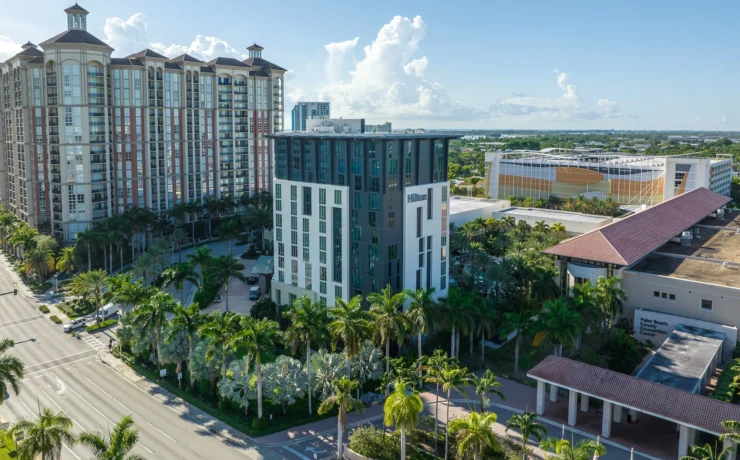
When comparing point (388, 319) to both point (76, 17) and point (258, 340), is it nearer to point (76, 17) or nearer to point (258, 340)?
point (258, 340)

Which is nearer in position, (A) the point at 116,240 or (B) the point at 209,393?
(B) the point at 209,393

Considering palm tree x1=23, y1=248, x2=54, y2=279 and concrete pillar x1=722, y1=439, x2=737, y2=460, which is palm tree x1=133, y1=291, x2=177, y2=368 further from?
concrete pillar x1=722, y1=439, x2=737, y2=460

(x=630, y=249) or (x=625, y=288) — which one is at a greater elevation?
(x=630, y=249)

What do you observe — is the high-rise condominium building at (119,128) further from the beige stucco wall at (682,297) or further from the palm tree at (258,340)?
the beige stucco wall at (682,297)

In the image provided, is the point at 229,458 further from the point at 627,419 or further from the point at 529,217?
the point at 529,217

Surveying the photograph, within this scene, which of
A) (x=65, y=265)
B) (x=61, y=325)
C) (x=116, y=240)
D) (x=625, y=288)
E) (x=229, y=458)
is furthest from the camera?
(x=116, y=240)

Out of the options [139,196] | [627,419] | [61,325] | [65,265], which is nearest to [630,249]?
[627,419]
